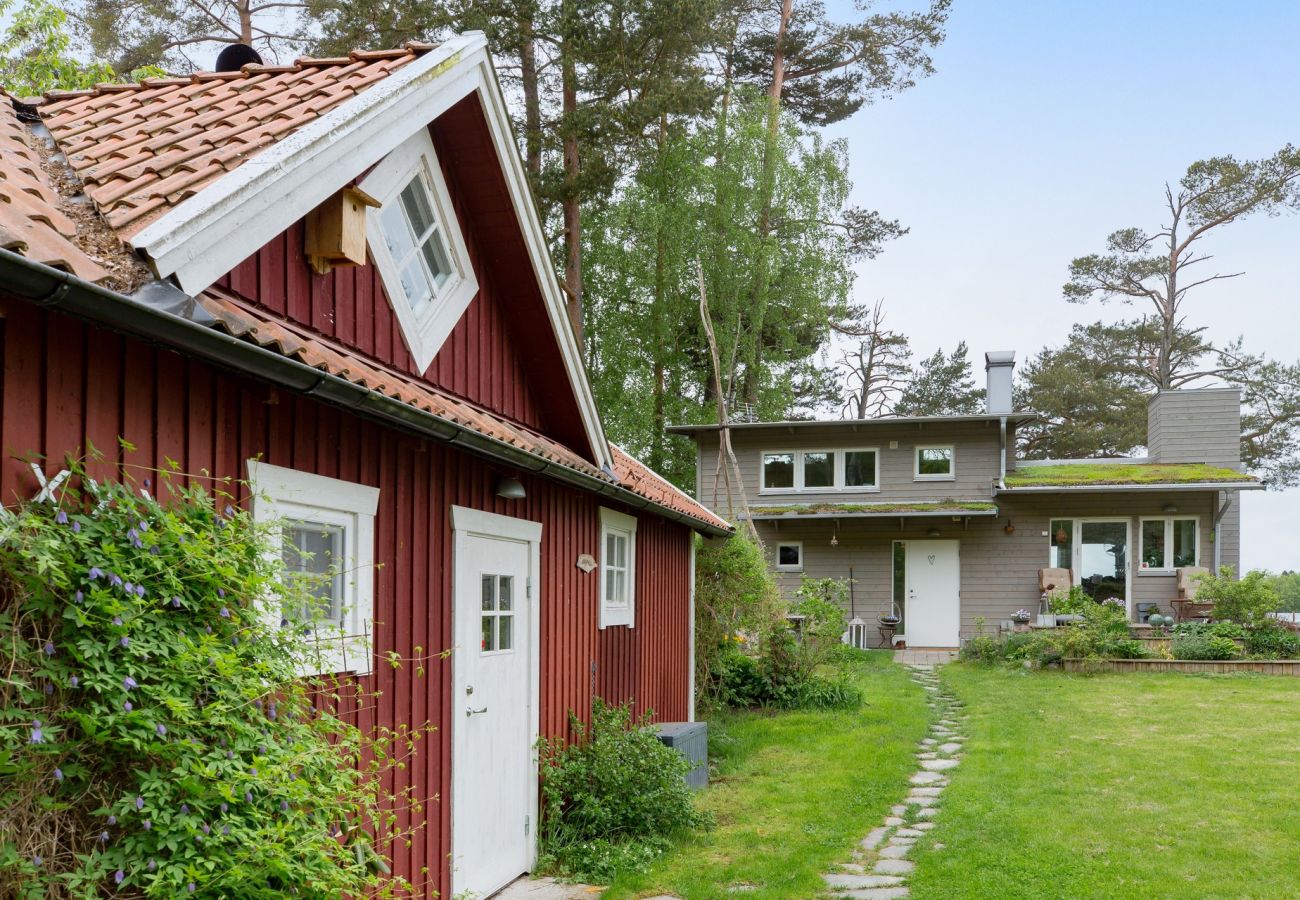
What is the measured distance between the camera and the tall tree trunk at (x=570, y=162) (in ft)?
61.1

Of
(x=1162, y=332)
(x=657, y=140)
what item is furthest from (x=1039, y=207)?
(x=657, y=140)

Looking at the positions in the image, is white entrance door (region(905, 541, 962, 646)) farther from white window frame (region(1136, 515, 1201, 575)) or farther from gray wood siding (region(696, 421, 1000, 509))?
white window frame (region(1136, 515, 1201, 575))

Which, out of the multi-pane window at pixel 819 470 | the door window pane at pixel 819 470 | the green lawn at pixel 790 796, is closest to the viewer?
the green lawn at pixel 790 796

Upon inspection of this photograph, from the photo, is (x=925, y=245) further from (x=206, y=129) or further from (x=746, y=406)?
(x=206, y=129)

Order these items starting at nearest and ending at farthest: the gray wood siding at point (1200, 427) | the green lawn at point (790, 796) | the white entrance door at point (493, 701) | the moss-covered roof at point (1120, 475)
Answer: the white entrance door at point (493, 701) → the green lawn at point (790, 796) → the moss-covered roof at point (1120, 475) → the gray wood siding at point (1200, 427)

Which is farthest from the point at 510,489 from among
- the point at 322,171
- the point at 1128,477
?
the point at 1128,477

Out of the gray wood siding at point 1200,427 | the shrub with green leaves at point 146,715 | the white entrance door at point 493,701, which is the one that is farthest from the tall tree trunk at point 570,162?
the shrub with green leaves at point 146,715

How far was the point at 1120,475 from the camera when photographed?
65.2 ft

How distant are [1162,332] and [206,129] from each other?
31803mm

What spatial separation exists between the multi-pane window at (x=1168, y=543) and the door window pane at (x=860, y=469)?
5.19 m

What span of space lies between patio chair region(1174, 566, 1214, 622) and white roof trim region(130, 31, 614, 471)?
16.3 metres

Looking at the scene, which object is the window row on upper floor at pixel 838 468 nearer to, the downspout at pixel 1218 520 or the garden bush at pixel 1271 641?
the downspout at pixel 1218 520

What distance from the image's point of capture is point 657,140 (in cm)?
2391

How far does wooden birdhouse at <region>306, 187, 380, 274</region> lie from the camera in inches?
178
